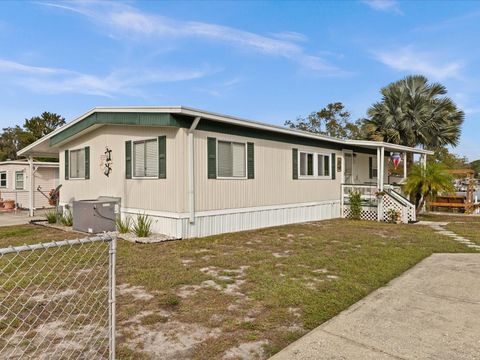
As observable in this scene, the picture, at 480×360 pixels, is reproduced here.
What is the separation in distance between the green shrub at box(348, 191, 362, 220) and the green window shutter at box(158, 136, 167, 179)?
793 centimetres

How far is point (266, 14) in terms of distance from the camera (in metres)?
13.0

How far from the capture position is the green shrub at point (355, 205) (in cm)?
1316

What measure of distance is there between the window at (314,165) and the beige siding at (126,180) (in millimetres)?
5306

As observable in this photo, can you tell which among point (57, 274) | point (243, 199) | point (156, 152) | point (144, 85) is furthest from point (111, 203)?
point (144, 85)

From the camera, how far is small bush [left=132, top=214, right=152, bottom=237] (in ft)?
27.7

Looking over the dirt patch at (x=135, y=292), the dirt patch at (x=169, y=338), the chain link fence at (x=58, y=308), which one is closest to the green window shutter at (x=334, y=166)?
the chain link fence at (x=58, y=308)

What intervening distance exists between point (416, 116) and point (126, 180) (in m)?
15.6

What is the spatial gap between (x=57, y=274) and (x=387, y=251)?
19.4 feet

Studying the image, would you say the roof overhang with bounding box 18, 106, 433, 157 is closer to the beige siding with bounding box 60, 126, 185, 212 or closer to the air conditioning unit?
the beige siding with bounding box 60, 126, 185, 212

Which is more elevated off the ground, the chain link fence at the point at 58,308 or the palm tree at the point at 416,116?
the palm tree at the point at 416,116

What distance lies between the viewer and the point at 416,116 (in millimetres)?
18266

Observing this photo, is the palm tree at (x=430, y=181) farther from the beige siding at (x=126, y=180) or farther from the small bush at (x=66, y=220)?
the small bush at (x=66, y=220)

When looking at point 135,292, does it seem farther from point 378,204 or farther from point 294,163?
point 378,204

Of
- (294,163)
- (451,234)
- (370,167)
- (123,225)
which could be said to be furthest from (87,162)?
(370,167)
